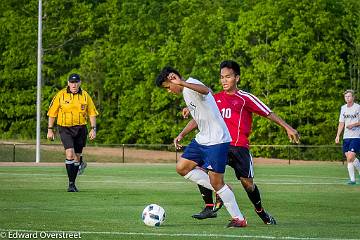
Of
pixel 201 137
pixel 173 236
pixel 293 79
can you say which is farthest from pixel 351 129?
pixel 293 79

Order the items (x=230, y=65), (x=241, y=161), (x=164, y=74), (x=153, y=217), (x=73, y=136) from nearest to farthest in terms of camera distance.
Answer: (x=164, y=74) < (x=153, y=217) < (x=230, y=65) < (x=241, y=161) < (x=73, y=136)

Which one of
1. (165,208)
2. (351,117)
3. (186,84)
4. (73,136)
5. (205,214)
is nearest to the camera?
(186,84)

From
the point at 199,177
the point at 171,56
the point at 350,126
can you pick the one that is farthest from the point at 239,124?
the point at 171,56

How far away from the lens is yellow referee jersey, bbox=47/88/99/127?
2212cm

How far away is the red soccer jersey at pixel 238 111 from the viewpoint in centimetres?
1471

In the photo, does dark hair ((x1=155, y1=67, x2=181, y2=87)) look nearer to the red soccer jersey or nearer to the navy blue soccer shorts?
the navy blue soccer shorts

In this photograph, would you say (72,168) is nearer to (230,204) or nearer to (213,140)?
(213,140)

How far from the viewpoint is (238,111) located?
14.9 metres

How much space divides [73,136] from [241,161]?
26.8 feet

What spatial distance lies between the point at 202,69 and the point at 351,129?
104ft

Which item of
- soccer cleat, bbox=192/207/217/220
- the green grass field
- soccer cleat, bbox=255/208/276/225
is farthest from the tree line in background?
soccer cleat, bbox=255/208/276/225

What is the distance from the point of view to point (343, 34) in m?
59.6

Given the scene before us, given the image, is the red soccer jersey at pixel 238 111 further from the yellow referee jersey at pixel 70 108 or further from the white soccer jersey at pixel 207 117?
the yellow referee jersey at pixel 70 108

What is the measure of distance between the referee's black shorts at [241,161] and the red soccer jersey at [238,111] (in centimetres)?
10
